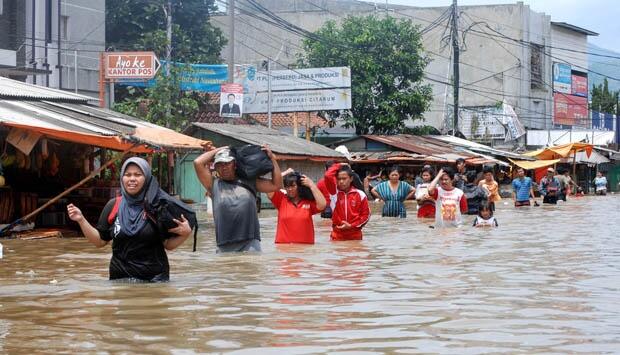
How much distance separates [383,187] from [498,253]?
6346 mm

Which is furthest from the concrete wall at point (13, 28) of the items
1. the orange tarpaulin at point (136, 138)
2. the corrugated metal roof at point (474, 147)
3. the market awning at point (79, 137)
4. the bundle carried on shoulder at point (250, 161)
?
the corrugated metal roof at point (474, 147)

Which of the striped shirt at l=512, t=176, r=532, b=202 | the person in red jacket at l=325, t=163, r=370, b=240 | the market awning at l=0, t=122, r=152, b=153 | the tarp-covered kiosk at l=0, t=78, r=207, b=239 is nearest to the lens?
the person in red jacket at l=325, t=163, r=370, b=240

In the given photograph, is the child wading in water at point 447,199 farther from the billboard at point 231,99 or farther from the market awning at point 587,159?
the market awning at point 587,159

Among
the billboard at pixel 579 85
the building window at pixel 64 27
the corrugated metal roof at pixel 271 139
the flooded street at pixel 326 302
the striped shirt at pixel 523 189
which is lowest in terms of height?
the flooded street at pixel 326 302

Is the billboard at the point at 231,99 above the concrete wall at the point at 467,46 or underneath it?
underneath

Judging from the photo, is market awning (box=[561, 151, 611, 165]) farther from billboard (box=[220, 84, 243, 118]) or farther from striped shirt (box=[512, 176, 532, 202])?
billboard (box=[220, 84, 243, 118])

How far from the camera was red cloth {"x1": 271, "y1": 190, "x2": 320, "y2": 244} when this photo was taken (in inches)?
498

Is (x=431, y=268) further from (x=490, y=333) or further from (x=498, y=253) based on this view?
(x=490, y=333)

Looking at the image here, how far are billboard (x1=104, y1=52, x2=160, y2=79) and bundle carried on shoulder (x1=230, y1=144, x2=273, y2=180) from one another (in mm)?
20788

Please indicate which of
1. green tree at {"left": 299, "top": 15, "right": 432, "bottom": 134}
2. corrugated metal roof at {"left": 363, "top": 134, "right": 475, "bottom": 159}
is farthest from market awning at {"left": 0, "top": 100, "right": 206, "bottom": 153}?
green tree at {"left": 299, "top": 15, "right": 432, "bottom": 134}

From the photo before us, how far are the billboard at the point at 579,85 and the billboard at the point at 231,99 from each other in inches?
1343

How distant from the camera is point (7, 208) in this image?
18.6 m

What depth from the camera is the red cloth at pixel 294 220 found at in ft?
41.5

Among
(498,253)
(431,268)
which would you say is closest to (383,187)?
(498,253)
